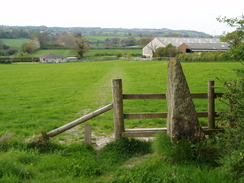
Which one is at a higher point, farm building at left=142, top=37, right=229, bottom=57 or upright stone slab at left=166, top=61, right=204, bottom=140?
farm building at left=142, top=37, right=229, bottom=57

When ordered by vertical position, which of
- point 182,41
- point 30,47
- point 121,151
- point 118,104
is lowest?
point 121,151

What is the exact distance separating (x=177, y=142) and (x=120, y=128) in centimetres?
192

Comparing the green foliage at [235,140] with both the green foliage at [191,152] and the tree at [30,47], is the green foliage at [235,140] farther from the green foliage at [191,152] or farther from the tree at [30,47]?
the tree at [30,47]

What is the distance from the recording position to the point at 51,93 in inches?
845

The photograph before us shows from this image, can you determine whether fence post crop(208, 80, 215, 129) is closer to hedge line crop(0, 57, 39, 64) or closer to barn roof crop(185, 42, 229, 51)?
barn roof crop(185, 42, 229, 51)

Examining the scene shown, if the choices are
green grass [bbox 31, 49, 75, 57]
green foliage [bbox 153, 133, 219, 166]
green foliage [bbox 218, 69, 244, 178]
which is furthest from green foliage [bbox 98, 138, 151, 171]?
green grass [bbox 31, 49, 75, 57]

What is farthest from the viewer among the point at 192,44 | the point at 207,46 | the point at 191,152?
the point at 207,46

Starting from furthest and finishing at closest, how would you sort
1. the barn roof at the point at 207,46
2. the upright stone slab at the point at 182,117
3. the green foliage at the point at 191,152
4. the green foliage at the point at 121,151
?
the barn roof at the point at 207,46 → the green foliage at the point at 121,151 → the upright stone slab at the point at 182,117 → the green foliage at the point at 191,152

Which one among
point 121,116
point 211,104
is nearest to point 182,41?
point 211,104

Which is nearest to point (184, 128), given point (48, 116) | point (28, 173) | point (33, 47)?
point (28, 173)

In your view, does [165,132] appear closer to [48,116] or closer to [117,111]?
[117,111]

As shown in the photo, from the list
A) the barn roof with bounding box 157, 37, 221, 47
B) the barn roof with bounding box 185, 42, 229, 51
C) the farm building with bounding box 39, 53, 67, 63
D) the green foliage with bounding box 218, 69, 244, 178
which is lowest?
the farm building with bounding box 39, 53, 67, 63

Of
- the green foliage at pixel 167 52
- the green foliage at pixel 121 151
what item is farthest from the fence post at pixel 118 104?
the green foliage at pixel 167 52

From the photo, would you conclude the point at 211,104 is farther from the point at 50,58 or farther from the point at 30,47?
the point at 30,47
